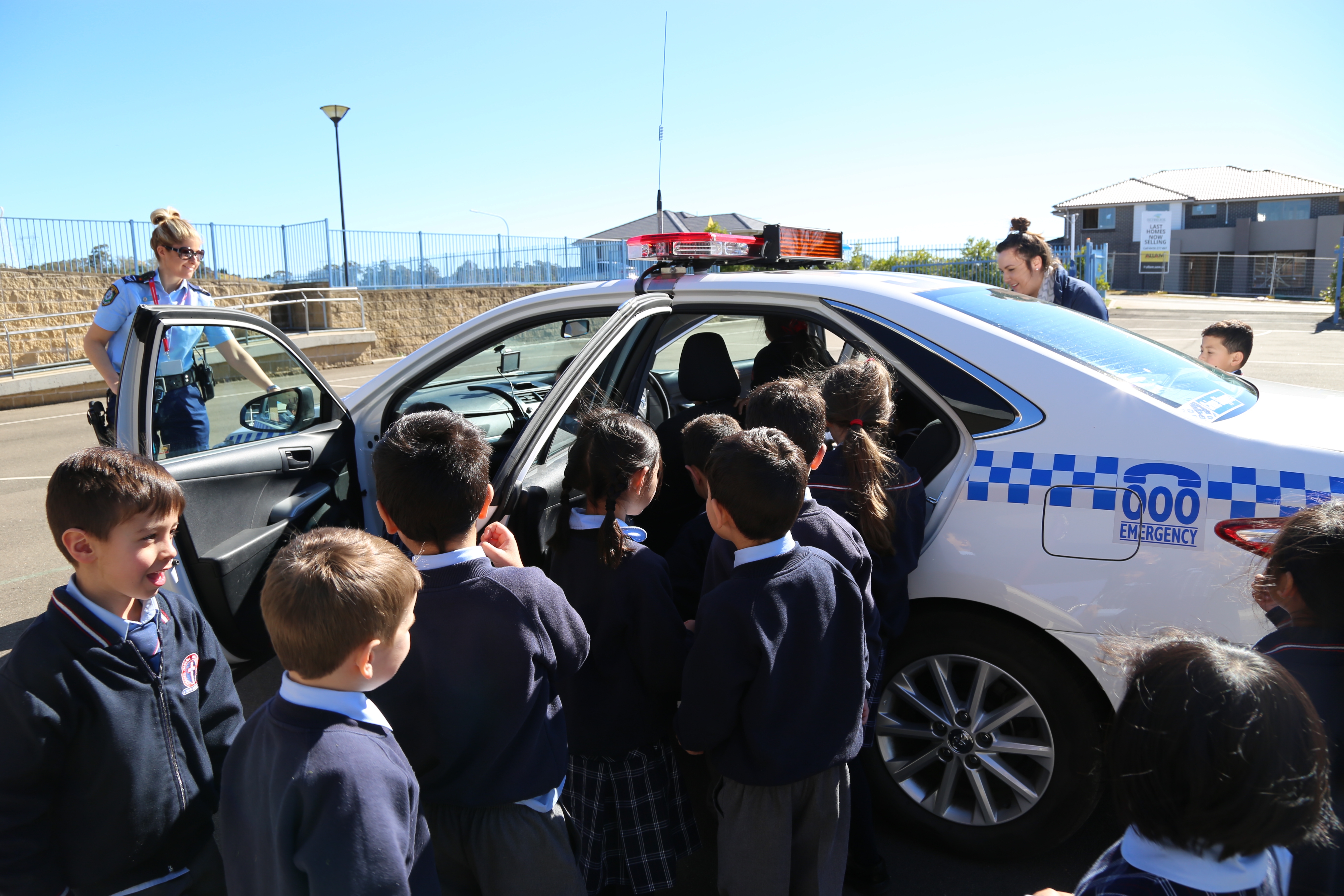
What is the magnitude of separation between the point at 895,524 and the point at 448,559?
4.05ft

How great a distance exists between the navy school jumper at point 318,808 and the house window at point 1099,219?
5321 cm

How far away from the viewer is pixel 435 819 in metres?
1.87

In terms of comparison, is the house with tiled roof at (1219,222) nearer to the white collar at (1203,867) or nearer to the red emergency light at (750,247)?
the red emergency light at (750,247)

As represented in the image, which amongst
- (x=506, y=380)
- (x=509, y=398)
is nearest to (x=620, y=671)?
(x=509, y=398)

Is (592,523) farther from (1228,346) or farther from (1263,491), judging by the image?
(1228,346)

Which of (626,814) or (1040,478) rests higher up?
(1040,478)

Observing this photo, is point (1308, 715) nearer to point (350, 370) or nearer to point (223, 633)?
point (223, 633)

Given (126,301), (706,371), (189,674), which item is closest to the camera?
(189,674)

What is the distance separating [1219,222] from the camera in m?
45.3

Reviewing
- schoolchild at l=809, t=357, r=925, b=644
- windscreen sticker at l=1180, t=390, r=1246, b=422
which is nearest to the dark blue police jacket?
windscreen sticker at l=1180, t=390, r=1246, b=422

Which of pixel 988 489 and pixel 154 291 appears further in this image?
Result: pixel 154 291

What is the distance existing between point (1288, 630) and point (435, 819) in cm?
168

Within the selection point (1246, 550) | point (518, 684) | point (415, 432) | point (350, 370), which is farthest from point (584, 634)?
point (350, 370)

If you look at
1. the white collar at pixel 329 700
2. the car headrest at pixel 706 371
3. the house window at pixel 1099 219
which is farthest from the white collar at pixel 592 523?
the house window at pixel 1099 219
